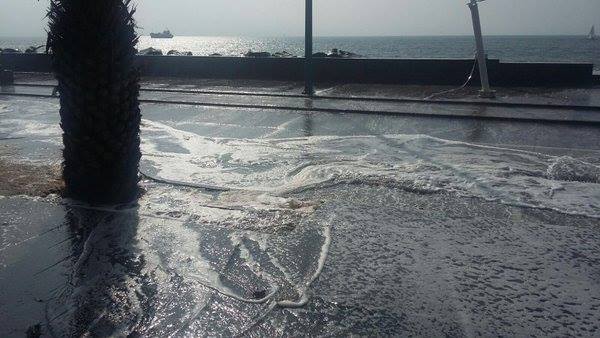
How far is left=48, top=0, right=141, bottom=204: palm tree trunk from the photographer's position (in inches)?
214

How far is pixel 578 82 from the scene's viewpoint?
1622 cm

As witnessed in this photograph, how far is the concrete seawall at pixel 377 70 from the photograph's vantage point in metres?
16.2

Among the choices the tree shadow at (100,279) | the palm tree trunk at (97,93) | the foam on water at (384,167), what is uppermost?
the palm tree trunk at (97,93)

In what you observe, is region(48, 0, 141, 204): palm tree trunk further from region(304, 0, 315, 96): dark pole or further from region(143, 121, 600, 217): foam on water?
region(304, 0, 315, 96): dark pole

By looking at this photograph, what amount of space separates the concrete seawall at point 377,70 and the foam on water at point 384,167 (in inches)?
339

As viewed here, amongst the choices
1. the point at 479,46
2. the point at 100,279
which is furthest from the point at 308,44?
the point at 100,279

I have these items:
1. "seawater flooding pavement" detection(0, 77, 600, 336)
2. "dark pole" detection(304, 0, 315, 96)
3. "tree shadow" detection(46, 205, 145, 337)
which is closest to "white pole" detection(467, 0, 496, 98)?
"dark pole" detection(304, 0, 315, 96)

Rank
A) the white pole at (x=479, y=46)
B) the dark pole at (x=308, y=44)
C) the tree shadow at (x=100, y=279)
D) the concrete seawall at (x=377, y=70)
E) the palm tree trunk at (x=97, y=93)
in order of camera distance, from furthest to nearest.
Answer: the concrete seawall at (x=377, y=70) < the dark pole at (x=308, y=44) < the white pole at (x=479, y=46) < the palm tree trunk at (x=97, y=93) < the tree shadow at (x=100, y=279)

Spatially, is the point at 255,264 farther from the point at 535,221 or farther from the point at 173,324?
the point at 535,221

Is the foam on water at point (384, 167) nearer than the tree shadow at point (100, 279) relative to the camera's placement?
No

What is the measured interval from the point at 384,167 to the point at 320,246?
9.93ft

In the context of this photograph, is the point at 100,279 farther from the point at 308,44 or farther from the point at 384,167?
the point at 308,44

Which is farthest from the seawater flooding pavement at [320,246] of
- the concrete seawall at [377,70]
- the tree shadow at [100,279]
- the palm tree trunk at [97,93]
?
the concrete seawall at [377,70]

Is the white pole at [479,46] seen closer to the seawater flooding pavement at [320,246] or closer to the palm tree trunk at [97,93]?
the seawater flooding pavement at [320,246]
